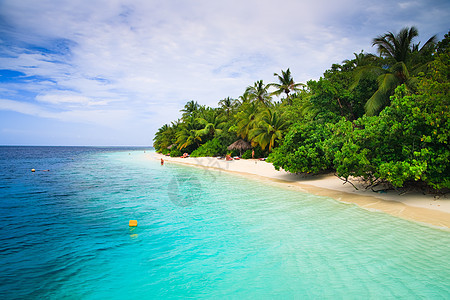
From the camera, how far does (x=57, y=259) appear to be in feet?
19.5

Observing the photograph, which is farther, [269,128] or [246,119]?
[246,119]

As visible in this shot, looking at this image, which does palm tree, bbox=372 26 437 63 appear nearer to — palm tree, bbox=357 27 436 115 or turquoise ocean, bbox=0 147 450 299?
palm tree, bbox=357 27 436 115

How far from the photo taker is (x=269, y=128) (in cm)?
2619

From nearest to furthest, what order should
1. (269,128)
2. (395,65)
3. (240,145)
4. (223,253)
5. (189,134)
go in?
(223,253) < (395,65) < (269,128) < (240,145) < (189,134)

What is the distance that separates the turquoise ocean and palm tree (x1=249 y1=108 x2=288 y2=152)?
1629 cm

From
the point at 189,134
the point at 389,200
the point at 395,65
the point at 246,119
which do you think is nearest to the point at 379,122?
the point at 389,200

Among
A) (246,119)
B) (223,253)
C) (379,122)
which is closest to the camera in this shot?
(223,253)

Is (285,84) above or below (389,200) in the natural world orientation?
above

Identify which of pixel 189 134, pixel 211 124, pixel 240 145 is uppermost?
pixel 211 124

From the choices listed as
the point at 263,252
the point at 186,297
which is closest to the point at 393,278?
the point at 263,252

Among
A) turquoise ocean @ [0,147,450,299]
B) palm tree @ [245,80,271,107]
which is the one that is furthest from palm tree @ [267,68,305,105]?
turquoise ocean @ [0,147,450,299]

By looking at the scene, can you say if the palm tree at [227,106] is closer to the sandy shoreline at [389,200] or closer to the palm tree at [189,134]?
the palm tree at [189,134]

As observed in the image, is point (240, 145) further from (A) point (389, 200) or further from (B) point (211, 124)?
(A) point (389, 200)

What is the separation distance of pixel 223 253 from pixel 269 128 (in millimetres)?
21220
